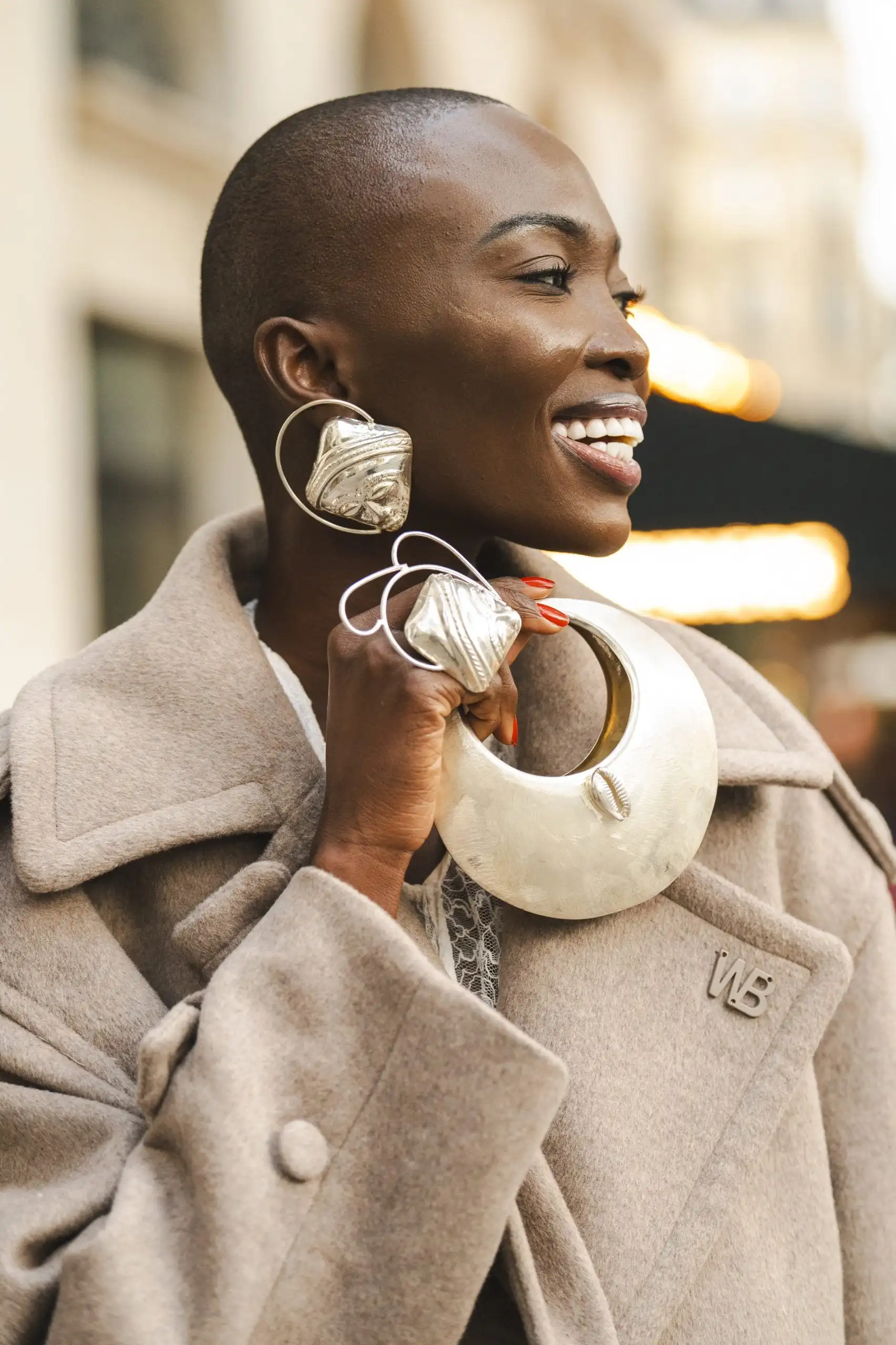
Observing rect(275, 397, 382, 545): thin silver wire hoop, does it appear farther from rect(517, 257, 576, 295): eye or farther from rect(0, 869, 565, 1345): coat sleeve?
rect(0, 869, 565, 1345): coat sleeve

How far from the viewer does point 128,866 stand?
155 cm

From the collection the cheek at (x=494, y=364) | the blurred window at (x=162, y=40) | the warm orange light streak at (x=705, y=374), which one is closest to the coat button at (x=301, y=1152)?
the cheek at (x=494, y=364)

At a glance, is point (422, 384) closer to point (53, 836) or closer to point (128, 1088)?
point (53, 836)

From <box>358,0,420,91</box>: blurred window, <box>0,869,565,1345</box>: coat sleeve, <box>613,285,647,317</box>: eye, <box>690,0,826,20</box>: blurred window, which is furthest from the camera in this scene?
<box>690,0,826,20</box>: blurred window

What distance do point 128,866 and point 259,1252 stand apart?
48 cm

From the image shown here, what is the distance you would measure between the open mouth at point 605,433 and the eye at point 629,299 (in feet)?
0.55

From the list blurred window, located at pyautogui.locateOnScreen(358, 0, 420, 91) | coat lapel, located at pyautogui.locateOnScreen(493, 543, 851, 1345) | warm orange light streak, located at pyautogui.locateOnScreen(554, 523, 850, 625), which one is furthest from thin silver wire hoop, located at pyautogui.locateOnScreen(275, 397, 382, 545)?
blurred window, located at pyautogui.locateOnScreen(358, 0, 420, 91)

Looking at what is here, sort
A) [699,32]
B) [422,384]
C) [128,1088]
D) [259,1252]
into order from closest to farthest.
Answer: [259,1252], [128,1088], [422,384], [699,32]

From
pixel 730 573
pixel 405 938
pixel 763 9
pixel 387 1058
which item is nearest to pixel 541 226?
pixel 405 938

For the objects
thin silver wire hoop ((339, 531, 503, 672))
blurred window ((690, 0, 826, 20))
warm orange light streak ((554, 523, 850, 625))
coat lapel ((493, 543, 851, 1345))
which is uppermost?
thin silver wire hoop ((339, 531, 503, 672))

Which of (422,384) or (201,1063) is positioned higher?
(422,384)

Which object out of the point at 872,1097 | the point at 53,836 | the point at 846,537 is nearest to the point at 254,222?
the point at 53,836

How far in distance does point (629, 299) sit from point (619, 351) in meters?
0.20

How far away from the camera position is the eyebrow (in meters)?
1.51
